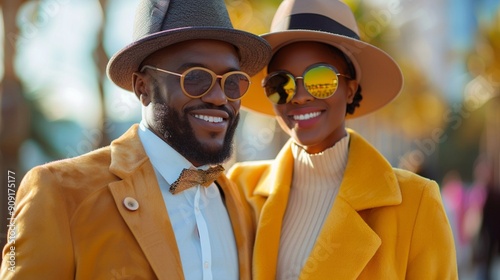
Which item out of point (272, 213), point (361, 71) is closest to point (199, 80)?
point (272, 213)

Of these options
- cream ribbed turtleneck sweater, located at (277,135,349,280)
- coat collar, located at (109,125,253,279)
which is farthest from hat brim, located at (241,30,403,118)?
coat collar, located at (109,125,253,279)

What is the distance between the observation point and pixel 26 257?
314cm

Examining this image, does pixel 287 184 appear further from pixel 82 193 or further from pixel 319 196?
pixel 82 193

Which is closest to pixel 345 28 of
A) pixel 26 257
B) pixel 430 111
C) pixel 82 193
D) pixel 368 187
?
pixel 368 187

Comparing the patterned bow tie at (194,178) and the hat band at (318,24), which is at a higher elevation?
the hat band at (318,24)

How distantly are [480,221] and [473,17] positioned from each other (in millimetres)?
13120

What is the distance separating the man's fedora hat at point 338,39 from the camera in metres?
4.33

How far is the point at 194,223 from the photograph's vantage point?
11.9 ft

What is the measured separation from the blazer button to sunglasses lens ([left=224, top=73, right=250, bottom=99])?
0.78m

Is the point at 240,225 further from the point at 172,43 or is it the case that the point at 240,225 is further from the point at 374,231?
the point at 172,43

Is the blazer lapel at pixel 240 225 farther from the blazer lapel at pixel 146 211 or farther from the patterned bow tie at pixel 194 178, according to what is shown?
the blazer lapel at pixel 146 211

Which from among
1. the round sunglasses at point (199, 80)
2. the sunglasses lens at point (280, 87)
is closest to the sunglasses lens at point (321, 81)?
the sunglasses lens at point (280, 87)

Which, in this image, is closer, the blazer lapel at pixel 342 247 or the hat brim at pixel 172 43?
the hat brim at pixel 172 43

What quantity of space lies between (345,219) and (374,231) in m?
0.18
